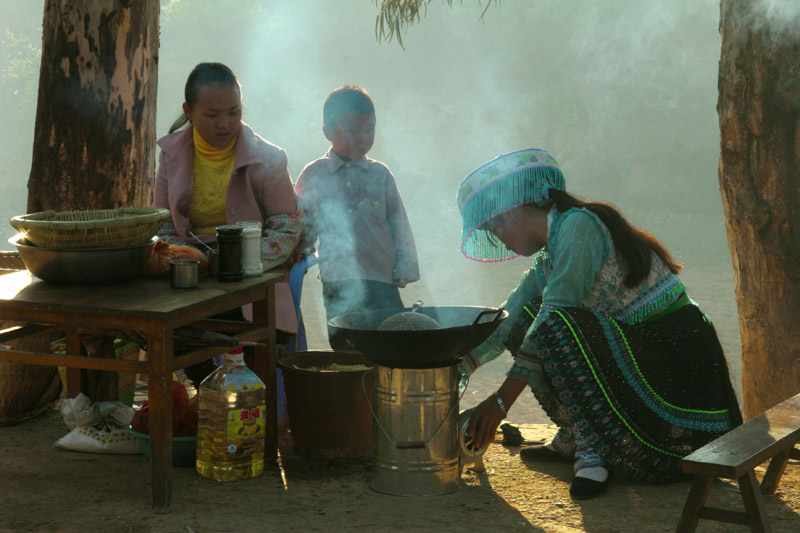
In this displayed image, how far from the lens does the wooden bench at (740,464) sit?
8.10 feet

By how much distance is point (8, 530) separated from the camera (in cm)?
288

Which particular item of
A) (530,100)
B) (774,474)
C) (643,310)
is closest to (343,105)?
(643,310)

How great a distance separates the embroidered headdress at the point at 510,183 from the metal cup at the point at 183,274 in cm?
117

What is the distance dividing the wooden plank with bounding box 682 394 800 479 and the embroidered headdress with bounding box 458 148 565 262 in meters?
1.19

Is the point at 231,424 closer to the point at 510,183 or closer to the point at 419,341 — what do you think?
the point at 419,341

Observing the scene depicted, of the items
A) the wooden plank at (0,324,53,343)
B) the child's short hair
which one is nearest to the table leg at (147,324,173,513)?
the wooden plank at (0,324,53,343)

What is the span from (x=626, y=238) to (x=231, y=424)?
1.74m

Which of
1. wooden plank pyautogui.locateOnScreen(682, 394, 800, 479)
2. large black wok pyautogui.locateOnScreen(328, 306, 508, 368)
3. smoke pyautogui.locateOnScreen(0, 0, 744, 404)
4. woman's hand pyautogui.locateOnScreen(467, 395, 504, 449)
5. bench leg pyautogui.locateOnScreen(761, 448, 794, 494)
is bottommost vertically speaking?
bench leg pyautogui.locateOnScreen(761, 448, 794, 494)

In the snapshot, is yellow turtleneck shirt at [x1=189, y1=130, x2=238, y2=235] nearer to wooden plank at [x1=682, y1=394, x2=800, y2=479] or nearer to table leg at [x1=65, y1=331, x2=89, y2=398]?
table leg at [x1=65, y1=331, x2=89, y2=398]

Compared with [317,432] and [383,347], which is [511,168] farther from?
[317,432]

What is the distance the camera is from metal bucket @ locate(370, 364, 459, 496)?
3.23 m

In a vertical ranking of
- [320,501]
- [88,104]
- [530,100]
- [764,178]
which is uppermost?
[530,100]

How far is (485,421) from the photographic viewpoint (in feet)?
10.8

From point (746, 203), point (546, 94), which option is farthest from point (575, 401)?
point (546, 94)
